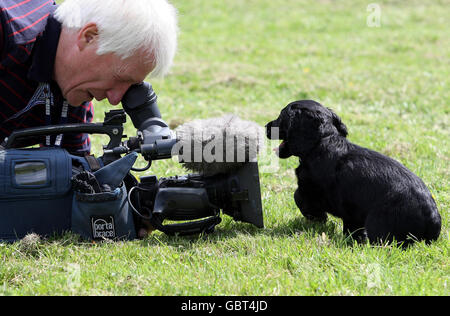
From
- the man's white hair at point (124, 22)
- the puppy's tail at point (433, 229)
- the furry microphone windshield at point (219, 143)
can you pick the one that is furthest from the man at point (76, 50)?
the puppy's tail at point (433, 229)

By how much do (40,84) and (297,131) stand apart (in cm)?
160

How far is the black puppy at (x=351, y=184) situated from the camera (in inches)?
119

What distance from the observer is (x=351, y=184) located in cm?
322

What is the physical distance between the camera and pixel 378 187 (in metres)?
3.11

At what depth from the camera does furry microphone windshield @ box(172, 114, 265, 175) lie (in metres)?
2.89

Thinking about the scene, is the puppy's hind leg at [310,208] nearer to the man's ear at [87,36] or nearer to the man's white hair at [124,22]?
the man's white hair at [124,22]

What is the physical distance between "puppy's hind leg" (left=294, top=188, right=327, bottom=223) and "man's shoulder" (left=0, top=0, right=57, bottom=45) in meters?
1.85

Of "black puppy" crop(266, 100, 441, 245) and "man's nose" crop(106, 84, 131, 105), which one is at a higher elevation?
"man's nose" crop(106, 84, 131, 105)

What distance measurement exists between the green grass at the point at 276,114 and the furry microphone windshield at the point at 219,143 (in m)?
0.45

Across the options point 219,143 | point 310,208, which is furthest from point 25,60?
point 310,208

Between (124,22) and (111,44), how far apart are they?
137 mm

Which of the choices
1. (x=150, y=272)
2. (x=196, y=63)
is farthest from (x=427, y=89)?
(x=150, y=272)

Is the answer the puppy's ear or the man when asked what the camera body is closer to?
the man

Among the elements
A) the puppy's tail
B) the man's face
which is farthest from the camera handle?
the puppy's tail
